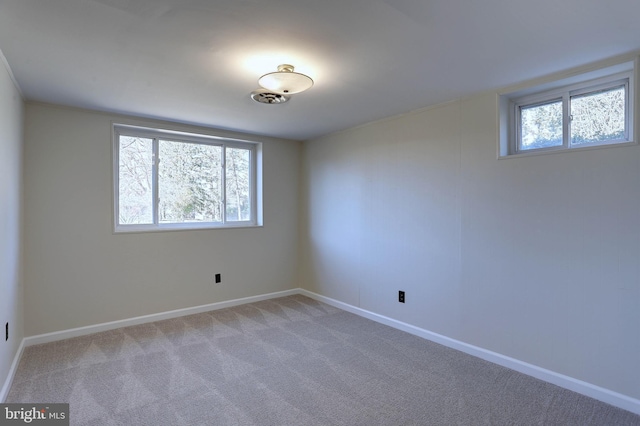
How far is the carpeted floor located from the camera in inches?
80.9

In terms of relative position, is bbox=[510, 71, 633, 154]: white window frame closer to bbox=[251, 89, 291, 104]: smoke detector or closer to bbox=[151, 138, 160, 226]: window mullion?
bbox=[251, 89, 291, 104]: smoke detector

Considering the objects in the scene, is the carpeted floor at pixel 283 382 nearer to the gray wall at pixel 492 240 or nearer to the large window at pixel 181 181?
the gray wall at pixel 492 240

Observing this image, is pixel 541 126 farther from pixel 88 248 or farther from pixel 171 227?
pixel 88 248

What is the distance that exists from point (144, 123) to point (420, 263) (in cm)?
334

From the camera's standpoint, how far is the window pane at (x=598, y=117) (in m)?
2.29

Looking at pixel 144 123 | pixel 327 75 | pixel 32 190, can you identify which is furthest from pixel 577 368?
pixel 32 190

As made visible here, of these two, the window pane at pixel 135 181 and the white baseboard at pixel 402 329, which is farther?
the window pane at pixel 135 181

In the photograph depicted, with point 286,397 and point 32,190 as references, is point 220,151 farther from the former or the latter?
point 286,397

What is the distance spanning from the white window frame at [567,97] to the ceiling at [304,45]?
4.1 inches

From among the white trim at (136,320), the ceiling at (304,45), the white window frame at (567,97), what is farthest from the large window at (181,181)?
the white window frame at (567,97)

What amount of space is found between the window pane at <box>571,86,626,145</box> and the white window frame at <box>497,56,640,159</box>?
0.03m

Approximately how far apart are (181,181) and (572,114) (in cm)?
396

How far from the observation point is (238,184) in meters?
4.59

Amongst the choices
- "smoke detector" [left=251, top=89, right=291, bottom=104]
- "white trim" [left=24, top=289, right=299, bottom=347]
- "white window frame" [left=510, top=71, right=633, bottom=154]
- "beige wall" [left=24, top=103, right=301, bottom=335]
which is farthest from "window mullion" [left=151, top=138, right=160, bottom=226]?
"white window frame" [left=510, top=71, right=633, bottom=154]
